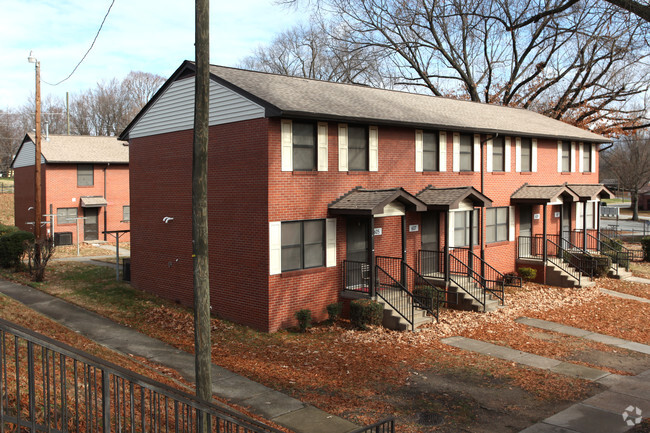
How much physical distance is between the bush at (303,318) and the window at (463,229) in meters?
8.10

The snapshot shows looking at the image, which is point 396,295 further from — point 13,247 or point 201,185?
point 13,247

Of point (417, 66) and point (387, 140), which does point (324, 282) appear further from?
point (417, 66)

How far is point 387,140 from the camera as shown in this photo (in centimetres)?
1856

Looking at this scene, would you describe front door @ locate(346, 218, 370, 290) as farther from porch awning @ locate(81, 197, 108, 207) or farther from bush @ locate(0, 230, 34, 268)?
porch awning @ locate(81, 197, 108, 207)

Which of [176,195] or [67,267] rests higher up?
[176,195]

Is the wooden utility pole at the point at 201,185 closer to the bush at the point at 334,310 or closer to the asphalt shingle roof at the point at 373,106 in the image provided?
the asphalt shingle roof at the point at 373,106

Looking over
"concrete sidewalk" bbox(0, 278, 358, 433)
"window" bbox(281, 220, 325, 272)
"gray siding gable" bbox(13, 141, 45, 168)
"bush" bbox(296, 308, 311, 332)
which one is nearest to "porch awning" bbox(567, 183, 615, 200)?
"window" bbox(281, 220, 325, 272)

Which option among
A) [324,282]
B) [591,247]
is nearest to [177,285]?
[324,282]

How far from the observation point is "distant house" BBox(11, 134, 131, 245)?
35562 millimetres

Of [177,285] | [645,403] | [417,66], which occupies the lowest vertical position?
[645,403]

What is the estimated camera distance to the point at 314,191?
16.5m

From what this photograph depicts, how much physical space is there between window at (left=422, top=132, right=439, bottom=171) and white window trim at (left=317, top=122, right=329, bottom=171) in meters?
4.84

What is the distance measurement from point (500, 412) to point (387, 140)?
1051 centimetres

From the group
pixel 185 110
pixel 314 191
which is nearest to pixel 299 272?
pixel 314 191
